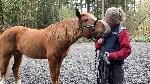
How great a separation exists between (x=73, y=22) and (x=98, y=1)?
199 feet

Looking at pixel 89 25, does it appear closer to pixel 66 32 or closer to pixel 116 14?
pixel 66 32

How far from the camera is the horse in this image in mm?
7951

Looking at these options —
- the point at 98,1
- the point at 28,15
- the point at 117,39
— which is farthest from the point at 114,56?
the point at 98,1

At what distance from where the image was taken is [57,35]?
28.2 feet

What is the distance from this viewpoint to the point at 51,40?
877cm

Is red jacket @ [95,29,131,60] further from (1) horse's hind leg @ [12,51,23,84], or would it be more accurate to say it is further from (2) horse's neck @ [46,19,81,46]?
(1) horse's hind leg @ [12,51,23,84]

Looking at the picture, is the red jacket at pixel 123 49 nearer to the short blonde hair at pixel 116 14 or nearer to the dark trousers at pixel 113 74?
the short blonde hair at pixel 116 14

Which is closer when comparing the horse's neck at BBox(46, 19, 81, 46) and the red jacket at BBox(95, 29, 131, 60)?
the red jacket at BBox(95, 29, 131, 60)

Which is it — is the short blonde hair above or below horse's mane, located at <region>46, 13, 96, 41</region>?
above

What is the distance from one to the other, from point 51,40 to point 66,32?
52 centimetres

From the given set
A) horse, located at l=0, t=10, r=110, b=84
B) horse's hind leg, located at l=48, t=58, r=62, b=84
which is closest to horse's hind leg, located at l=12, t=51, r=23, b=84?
horse, located at l=0, t=10, r=110, b=84

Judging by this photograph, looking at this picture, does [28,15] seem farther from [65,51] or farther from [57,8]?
[65,51]

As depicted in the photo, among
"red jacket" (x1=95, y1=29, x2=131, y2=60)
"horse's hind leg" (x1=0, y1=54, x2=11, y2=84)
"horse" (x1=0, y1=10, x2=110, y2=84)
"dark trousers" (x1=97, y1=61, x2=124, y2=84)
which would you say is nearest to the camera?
"red jacket" (x1=95, y1=29, x2=131, y2=60)

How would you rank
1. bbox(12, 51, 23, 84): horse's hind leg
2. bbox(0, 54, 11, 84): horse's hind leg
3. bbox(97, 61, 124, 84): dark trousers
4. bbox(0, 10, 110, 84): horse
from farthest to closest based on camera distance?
bbox(12, 51, 23, 84): horse's hind leg
bbox(0, 54, 11, 84): horse's hind leg
bbox(0, 10, 110, 84): horse
bbox(97, 61, 124, 84): dark trousers
